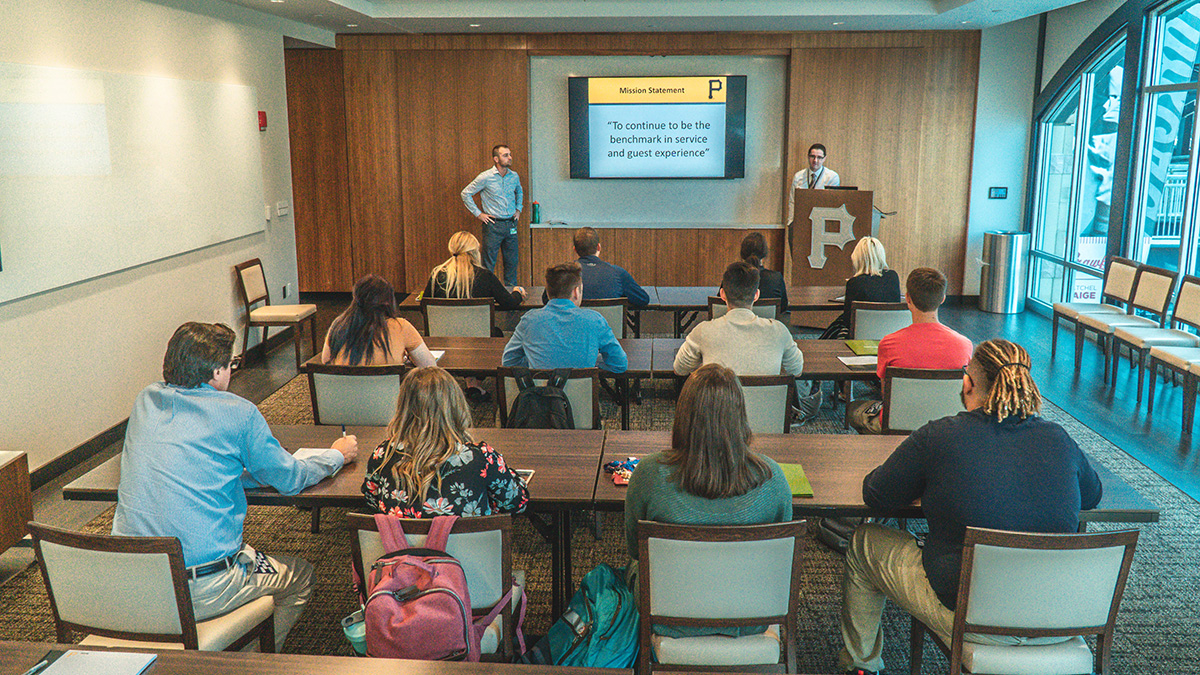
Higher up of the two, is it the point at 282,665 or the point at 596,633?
the point at 282,665

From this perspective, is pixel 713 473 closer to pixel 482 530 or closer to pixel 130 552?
pixel 482 530

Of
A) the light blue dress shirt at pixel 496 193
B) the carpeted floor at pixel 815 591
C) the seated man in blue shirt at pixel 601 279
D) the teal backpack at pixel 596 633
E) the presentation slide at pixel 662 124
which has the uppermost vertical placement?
the presentation slide at pixel 662 124

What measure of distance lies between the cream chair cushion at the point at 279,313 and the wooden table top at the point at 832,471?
15.6 ft

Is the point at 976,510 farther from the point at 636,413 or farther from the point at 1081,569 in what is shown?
the point at 636,413

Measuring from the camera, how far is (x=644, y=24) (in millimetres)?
9133

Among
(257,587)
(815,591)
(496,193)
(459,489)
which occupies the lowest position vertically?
(815,591)

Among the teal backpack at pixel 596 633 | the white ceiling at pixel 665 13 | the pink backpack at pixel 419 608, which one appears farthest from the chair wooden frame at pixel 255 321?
the pink backpack at pixel 419 608

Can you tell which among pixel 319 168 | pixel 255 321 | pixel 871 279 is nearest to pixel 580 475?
pixel 871 279

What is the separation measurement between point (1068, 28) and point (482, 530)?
9.02m

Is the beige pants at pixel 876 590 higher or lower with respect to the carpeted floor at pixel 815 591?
higher

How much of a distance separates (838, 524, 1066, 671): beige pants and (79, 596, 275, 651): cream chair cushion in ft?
6.17

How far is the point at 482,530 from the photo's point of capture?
2.45 m

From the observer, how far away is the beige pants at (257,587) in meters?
2.71

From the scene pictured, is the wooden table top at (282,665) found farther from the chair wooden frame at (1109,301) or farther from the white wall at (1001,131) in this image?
the white wall at (1001,131)
